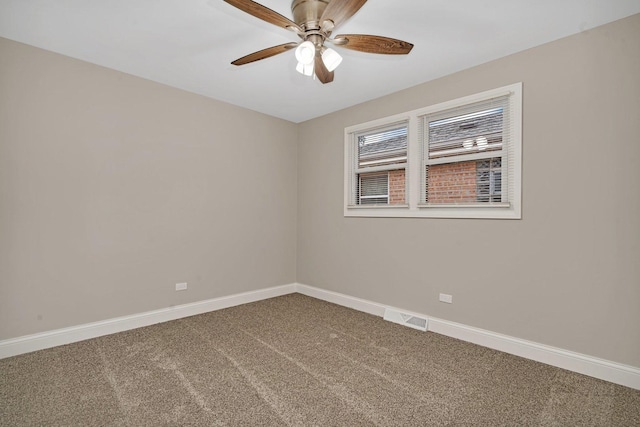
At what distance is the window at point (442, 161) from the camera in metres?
2.82

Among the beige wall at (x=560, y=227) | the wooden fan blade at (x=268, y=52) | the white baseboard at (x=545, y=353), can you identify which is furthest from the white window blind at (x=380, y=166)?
the wooden fan blade at (x=268, y=52)

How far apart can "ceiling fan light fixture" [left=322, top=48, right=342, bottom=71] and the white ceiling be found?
44 cm

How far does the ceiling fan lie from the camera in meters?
1.78

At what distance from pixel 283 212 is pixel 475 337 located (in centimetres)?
291

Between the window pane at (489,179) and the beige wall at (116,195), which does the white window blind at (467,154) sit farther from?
the beige wall at (116,195)

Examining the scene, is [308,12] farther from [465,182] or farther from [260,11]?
[465,182]

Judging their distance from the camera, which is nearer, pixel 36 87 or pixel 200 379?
pixel 200 379

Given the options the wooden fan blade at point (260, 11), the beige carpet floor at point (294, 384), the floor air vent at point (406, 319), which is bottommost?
the beige carpet floor at point (294, 384)

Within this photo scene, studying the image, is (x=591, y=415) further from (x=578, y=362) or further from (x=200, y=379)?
(x=200, y=379)

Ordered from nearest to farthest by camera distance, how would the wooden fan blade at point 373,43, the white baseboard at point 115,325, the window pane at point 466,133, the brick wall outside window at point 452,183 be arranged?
the wooden fan blade at point 373,43 → the white baseboard at point 115,325 → the window pane at point 466,133 → the brick wall outside window at point 452,183

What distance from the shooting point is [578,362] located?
2.40m

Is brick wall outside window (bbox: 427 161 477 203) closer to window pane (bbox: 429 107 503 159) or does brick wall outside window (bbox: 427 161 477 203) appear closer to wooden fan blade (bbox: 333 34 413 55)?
window pane (bbox: 429 107 503 159)

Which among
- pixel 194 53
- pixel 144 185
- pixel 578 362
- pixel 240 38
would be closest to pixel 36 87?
pixel 144 185

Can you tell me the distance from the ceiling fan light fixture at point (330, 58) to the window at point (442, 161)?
1575 mm
